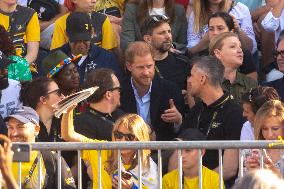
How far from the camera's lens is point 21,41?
12.4 metres

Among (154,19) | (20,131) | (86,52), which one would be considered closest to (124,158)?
(20,131)

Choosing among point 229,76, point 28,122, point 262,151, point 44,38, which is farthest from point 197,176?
point 44,38

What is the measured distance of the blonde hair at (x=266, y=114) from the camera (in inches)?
361

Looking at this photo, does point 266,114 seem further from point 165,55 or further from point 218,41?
point 165,55

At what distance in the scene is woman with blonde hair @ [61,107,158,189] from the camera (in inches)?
336

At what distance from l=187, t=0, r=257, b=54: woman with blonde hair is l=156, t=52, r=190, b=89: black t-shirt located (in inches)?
18.3

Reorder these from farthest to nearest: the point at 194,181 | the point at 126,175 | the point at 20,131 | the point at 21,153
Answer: the point at 20,131 → the point at 194,181 → the point at 126,175 → the point at 21,153

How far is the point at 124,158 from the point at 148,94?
275 cm

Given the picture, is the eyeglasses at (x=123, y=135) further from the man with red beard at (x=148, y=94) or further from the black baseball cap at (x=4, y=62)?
the black baseball cap at (x=4, y=62)

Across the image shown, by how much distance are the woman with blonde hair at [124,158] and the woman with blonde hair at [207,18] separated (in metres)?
3.55

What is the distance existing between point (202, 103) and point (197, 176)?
6.15 feet

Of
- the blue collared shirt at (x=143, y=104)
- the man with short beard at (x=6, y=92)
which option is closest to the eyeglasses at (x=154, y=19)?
the blue collared shirt at (x=143, y=104)

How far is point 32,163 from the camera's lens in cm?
845

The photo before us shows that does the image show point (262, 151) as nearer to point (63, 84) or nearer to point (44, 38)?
point (63, 84)
